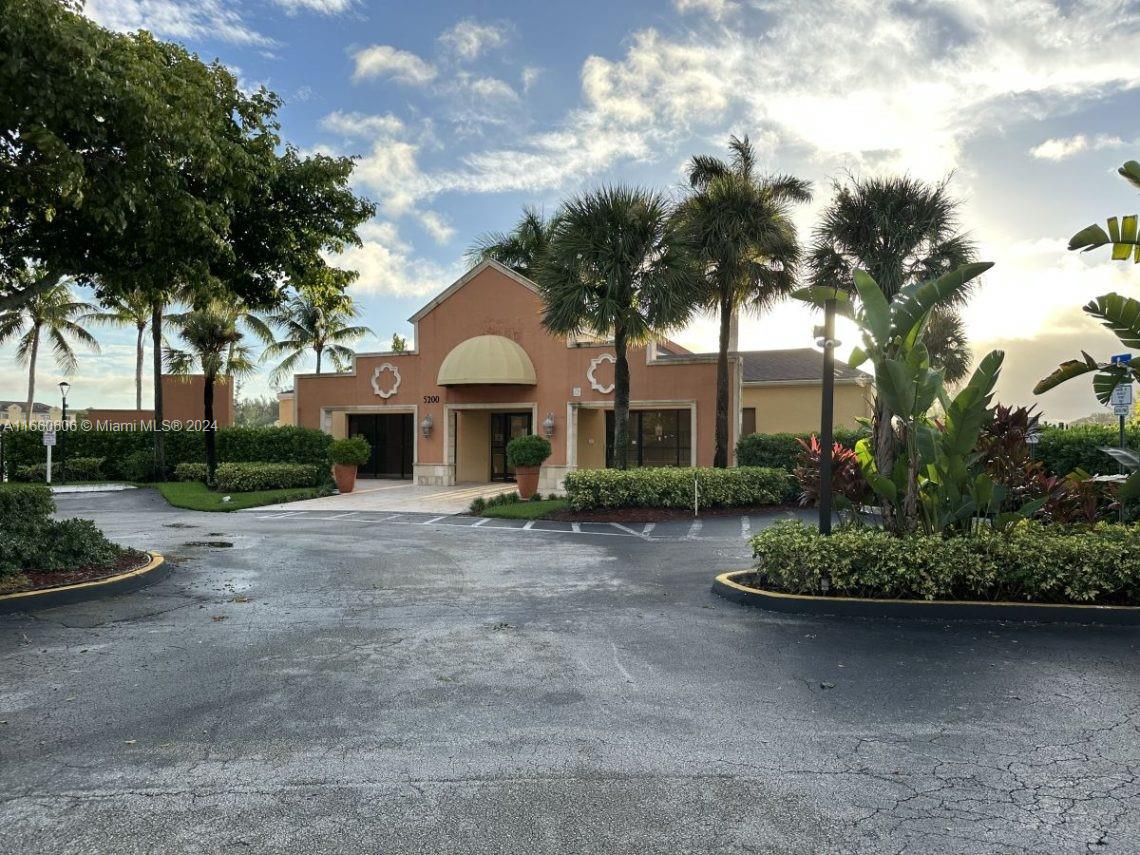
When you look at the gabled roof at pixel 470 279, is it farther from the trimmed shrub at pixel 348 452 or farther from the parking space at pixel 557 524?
the parking space at pixel 557 524

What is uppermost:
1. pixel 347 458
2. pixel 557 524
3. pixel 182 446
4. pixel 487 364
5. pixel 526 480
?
pixel 487 364

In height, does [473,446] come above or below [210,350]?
below

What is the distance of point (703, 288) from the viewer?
18.9 m

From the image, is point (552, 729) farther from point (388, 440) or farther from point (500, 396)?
point (388, 440)

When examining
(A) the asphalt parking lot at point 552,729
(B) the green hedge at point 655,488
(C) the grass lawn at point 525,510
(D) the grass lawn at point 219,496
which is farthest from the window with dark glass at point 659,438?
(A) the asphalt parking lot at point 552,729

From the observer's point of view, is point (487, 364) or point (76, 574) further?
point (487, 364)

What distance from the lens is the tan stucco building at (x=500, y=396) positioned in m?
23.0

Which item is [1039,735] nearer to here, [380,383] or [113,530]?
[113,530]

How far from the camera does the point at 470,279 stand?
84.1ft

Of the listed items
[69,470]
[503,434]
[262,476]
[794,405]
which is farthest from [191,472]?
[794,405]

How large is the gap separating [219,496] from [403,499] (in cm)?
566

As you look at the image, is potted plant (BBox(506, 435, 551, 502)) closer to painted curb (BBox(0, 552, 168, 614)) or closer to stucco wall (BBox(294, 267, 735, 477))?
stucco wall (BBox(294, 267, 735, 477))

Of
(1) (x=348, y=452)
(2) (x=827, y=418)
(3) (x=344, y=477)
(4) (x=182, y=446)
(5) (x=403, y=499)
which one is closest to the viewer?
(2) (x=827, y=418)

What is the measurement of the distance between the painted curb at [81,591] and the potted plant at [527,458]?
36.5ft
